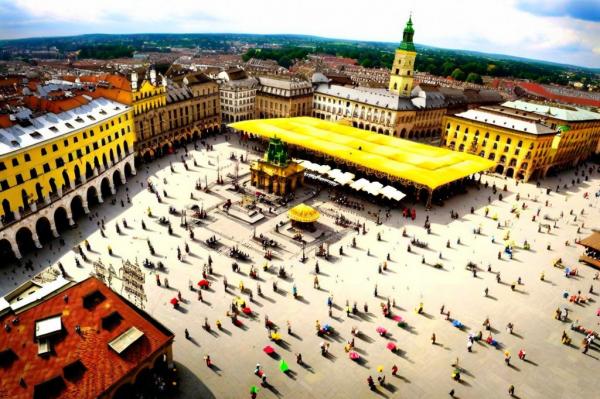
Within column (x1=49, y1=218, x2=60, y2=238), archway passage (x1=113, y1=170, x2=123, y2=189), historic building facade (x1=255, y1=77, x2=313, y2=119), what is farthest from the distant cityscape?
historic building facade (x1=255, y1=77, x2=313, y2=119)

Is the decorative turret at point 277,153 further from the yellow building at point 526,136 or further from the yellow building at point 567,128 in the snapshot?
the yellow building at point 567,128

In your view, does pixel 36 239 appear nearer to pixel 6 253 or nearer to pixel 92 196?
pixel 6 253

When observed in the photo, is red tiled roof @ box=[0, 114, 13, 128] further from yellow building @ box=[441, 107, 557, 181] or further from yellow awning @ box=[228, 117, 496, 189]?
yellow building @ box=[441, 107, 557, 181]

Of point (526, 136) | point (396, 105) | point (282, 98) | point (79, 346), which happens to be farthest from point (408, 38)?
point (79, 346)

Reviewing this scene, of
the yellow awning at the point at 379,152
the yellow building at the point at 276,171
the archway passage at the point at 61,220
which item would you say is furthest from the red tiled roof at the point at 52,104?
the yellow awning at the point at 379,152

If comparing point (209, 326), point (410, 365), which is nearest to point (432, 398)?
point (410, 365)

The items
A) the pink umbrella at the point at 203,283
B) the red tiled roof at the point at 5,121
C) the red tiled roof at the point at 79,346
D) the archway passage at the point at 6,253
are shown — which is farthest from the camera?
the red tiled roof at the point at 5,121
